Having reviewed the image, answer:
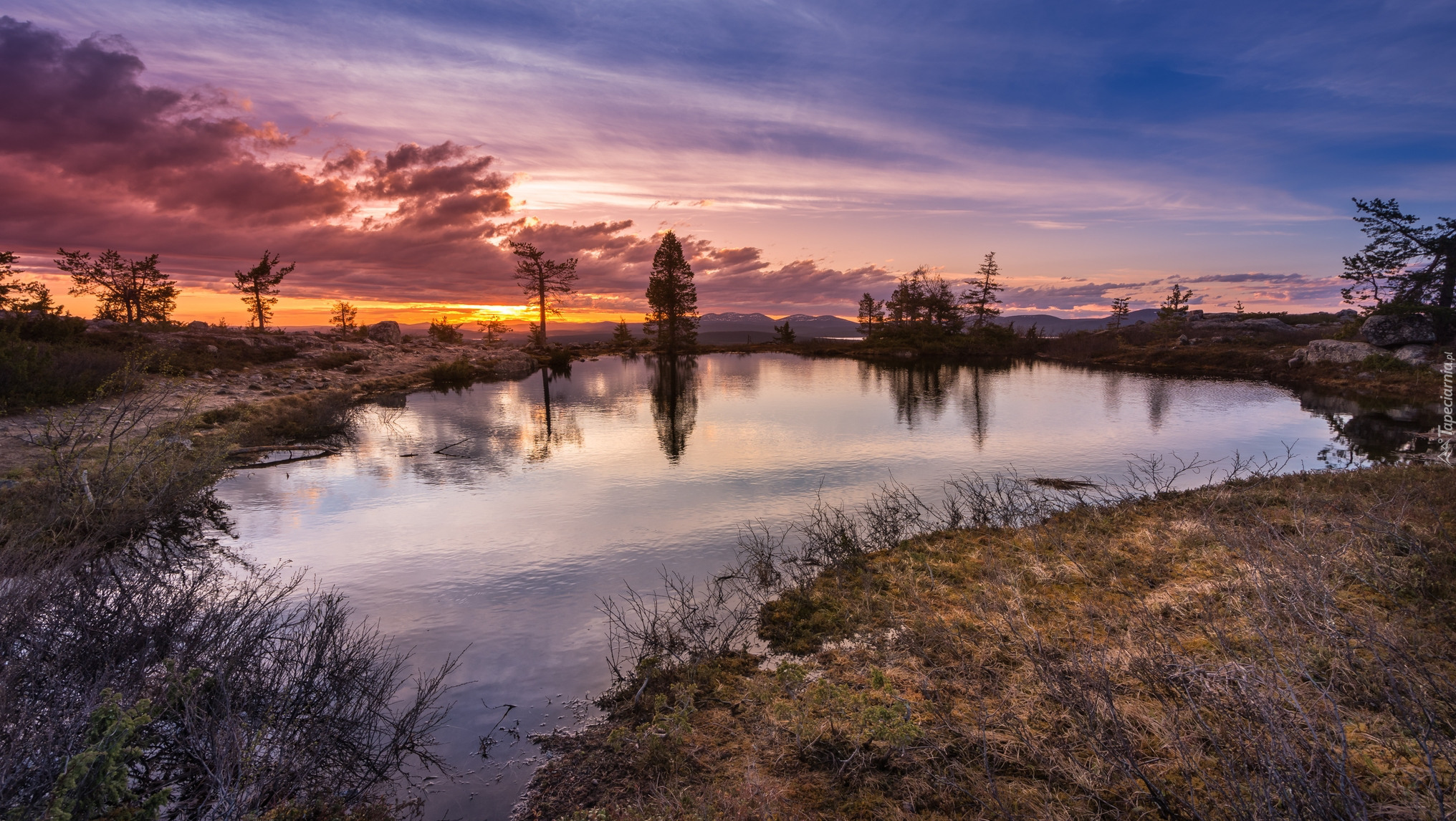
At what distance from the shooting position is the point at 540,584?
11.8 metres

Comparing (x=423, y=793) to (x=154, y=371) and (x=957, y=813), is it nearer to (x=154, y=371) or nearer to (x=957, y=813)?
(x=957, y=813)

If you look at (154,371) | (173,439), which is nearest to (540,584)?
(173,439)

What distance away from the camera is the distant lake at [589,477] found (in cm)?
966

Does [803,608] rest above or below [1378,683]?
below

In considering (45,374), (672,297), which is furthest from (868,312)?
(45,374)

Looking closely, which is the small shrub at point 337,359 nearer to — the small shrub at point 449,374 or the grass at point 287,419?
the small shrub at point 449,374

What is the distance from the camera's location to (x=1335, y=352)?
42875mm

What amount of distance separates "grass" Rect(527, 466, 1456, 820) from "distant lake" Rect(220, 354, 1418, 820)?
207 centimetres

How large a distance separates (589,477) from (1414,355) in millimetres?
50311

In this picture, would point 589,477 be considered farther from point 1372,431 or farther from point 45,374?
point 1372,431

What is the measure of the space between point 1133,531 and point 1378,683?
7066 mm

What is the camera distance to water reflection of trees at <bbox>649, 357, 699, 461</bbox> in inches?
1007

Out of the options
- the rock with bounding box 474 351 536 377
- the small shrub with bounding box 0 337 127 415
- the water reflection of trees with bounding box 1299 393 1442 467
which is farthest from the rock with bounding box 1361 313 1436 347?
the small shrub with bounding box 0 337 127 415

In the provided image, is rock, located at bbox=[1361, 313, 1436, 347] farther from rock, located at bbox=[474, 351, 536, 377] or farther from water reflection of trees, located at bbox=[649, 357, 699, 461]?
rock, located at bbox=[474, 351, 536, 377]
